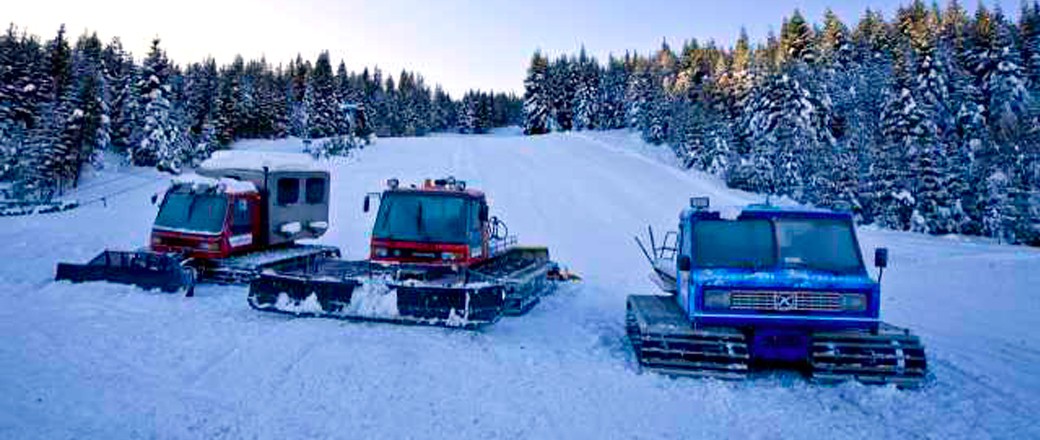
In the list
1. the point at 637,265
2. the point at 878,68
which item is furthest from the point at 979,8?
the point at 637,265

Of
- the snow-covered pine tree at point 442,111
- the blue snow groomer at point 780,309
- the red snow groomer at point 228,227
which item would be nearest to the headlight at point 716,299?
the blue snow groomer at point 780,309

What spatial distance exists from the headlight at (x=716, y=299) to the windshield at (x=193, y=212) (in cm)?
1062

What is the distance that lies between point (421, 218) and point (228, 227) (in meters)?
5.05

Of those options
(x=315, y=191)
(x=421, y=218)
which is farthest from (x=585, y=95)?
(x=421, y=218)

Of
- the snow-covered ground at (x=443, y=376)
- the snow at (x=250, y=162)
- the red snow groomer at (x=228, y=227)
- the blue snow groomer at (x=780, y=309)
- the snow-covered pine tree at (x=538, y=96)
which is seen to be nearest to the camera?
the snow-covered ground at (x=443, y=376)

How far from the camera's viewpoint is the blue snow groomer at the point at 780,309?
7762 mm

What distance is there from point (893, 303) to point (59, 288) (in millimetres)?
16197

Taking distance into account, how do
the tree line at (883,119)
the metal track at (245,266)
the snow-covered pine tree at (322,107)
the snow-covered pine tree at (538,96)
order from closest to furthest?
the metal track at (245,266) < the tree line at (883,119) < the snow-covered pine tree at (322,107) < the snow-covered pine tree at (538,96)

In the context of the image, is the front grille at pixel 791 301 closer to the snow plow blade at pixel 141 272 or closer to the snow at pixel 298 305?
the snow at pixel 298 305

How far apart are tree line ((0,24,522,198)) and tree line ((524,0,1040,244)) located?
35487mm

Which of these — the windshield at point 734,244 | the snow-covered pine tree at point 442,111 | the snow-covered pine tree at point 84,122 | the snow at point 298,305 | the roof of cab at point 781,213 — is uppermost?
the snow-covered pine tree at point 442,111

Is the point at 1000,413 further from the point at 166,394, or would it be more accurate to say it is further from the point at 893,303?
the point at 166,394

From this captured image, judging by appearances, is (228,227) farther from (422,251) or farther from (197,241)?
(422,251)

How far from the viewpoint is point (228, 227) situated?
1448cm
